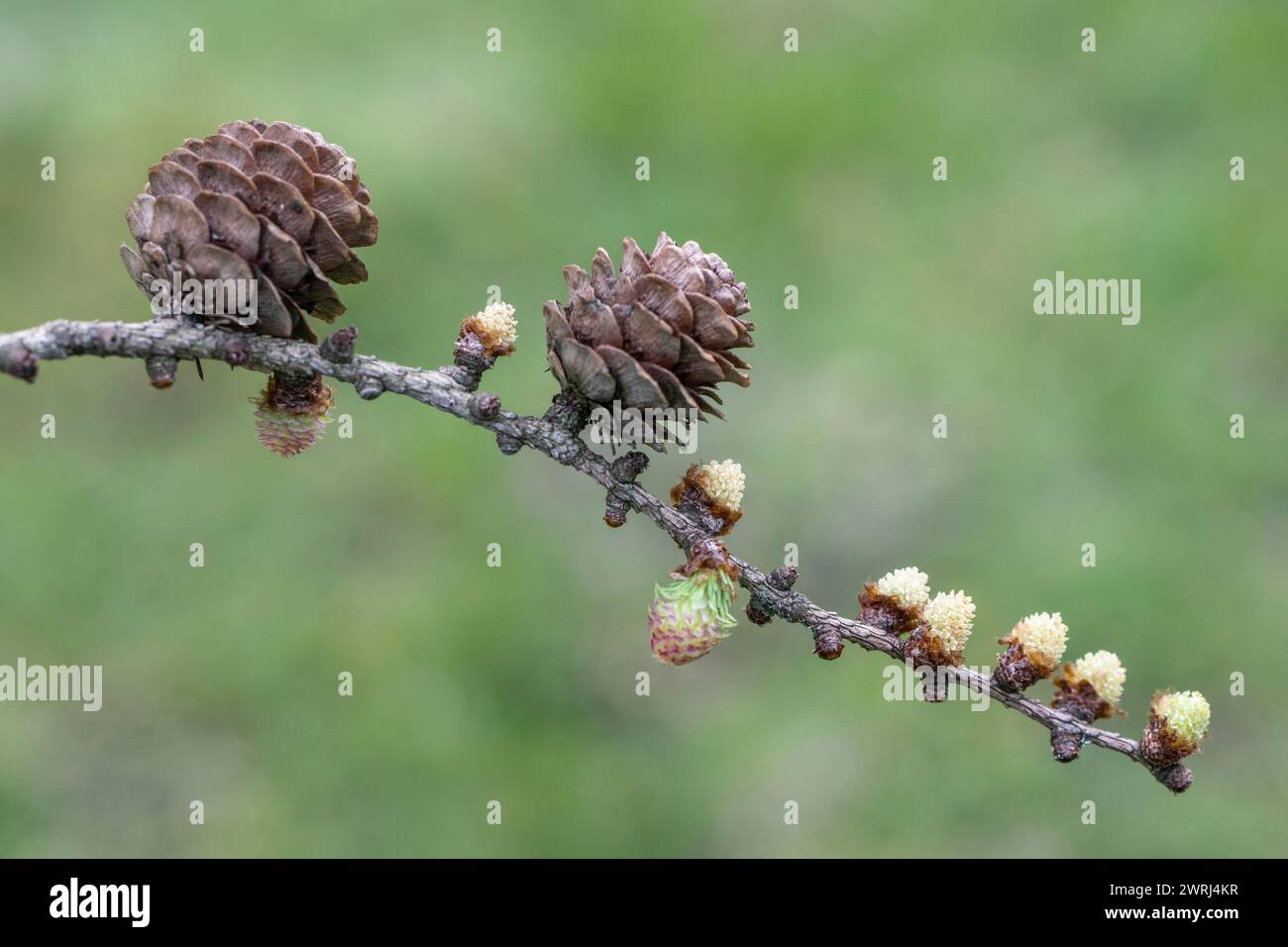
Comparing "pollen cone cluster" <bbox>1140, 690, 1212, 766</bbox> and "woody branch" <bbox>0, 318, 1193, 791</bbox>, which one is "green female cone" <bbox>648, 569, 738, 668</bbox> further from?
"pollen cone cluster" <bbox>1140, 690, 1212, 766</bbox>

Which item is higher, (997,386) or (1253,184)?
(1253,184)

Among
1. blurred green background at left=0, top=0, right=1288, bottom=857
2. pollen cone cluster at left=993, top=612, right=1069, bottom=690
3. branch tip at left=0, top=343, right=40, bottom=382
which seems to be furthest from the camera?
blurred green background at left=0, top=0, right=1288, bottom=857

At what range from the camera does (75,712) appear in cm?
297

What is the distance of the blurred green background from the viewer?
294 centimetres

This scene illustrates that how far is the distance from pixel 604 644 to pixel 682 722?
300mm

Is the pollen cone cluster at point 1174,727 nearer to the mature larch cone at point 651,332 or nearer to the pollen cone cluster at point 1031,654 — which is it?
the pollen cone cluster at point 1031,654

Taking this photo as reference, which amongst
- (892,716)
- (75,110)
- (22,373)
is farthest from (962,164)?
(22,373)

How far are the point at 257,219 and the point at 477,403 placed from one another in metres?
0.28

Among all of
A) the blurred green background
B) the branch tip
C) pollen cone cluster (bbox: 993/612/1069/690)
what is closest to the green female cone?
pollen cone cluster (bbox: 993/612/1069/690)

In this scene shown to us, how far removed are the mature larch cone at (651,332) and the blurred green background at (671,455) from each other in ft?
6.54

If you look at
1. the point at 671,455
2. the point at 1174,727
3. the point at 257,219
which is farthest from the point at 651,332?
the point at 671,455

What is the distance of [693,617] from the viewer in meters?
1.14

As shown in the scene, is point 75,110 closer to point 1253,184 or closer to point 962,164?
point 962,164

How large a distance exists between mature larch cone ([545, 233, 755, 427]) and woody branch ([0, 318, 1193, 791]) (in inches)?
2.4
